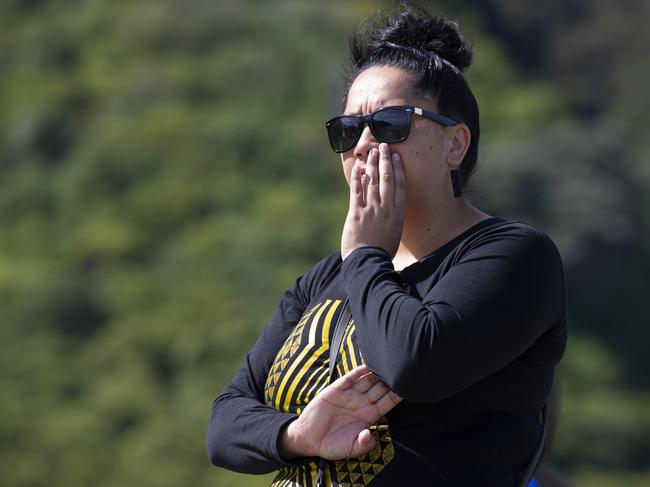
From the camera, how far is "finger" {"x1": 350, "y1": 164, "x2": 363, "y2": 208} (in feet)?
7.96

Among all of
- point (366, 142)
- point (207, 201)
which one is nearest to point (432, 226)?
point (366, 142)

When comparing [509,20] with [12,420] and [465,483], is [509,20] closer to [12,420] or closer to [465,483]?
[12,420]

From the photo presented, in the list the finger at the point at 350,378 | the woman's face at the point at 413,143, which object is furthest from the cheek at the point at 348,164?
the finger at the point at 350,378

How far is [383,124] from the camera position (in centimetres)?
243

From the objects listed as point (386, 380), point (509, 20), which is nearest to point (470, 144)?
point (386, 380)

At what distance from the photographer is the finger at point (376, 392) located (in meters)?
2.26

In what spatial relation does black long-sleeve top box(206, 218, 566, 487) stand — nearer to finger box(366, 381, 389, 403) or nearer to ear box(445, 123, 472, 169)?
finger box(366, 381, 389, 403)

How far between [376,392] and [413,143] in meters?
0.52

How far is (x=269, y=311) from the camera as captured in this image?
2330 centimetres

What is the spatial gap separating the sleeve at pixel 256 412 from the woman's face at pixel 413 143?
311mm

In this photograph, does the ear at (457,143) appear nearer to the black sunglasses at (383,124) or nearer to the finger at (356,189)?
the black sunglasses at (383,124)

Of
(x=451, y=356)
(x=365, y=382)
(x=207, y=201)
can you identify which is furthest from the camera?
(x=207, y=201)

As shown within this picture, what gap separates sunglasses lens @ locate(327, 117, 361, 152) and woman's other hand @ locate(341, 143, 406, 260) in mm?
78

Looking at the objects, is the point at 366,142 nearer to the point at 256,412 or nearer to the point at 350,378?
the point at 350,378
